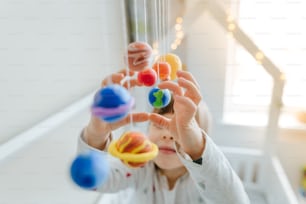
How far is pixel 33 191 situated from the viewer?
444 millimetres

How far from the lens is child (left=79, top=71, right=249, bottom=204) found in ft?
0.89

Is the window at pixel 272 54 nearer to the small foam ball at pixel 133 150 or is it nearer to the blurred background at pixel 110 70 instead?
the blurred background at pixel 110 70

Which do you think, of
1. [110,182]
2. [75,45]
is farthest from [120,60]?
[110,182]

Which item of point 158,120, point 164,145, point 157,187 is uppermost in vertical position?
point 158,120

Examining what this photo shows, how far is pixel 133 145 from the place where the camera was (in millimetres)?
205

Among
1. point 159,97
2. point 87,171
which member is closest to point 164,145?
→ point 159,97

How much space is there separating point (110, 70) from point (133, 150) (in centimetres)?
44

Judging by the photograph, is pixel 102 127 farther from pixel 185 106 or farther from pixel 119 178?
pixel 119 178

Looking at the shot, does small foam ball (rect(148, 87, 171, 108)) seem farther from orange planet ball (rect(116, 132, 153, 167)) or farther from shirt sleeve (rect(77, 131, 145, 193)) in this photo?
shirt sleeve (rect(77, 131, 145, 193))

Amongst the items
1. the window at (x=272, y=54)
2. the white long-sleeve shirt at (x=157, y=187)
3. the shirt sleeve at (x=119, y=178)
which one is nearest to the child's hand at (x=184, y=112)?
the white long-sleeve shirt at (x=157, y=187)

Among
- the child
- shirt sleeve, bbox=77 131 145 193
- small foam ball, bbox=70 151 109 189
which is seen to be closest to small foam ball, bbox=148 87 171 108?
the child

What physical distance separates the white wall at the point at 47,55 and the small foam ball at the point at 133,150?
211 millimetres

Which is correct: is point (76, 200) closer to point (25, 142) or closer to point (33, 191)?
point (33, 191)

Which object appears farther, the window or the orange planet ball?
the window
